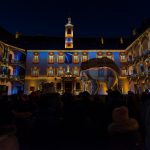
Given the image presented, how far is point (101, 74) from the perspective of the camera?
14.4 m

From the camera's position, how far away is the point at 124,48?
43.1 meters

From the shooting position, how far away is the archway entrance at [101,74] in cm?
1427

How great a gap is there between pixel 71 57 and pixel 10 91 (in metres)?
15.4

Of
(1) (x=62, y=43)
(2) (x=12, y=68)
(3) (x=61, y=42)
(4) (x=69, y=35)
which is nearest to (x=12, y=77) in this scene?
(2) (x=12, y=68)

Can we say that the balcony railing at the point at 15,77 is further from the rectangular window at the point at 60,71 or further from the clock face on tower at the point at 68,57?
the clock face on tower at the point at 68,57

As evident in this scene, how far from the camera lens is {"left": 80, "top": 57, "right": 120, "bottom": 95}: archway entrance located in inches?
562

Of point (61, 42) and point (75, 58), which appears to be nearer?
point (75, 58)

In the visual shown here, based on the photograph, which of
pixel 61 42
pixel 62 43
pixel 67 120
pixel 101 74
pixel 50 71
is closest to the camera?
pixel 67 120

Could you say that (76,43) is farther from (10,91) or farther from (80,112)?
(80,112)

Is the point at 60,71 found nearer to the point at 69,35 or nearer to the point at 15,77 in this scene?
the point at 15,77

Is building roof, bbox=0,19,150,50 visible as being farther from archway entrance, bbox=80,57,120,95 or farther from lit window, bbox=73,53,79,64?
archway entrance, bbox=80,57,120,95

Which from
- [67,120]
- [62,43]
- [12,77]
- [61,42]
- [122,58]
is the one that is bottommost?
[67,120]

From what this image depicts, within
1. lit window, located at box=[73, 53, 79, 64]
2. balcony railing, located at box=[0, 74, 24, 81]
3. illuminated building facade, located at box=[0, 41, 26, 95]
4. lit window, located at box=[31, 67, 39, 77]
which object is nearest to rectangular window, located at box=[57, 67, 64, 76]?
lit window, located at box=[73, 53, 79, 64]

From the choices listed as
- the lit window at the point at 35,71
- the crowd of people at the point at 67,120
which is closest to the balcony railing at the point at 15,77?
the lit window at the point at 35,71
